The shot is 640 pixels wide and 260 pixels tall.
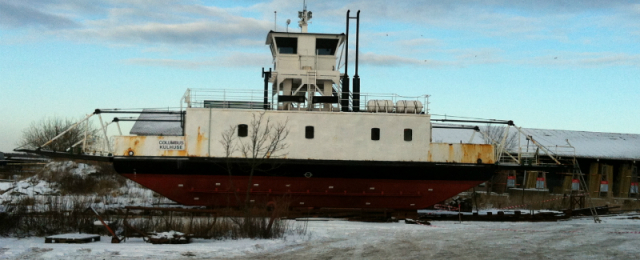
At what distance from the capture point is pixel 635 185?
39125 millimetres

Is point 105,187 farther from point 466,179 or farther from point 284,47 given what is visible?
point 466,179

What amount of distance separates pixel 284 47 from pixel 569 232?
1280 centimetres

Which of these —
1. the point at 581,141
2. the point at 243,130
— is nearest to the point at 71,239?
the point at 243,130

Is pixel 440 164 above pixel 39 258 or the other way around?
above

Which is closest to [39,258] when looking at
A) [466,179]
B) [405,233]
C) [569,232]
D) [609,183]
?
[405,233]

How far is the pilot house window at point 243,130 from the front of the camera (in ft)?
70.2

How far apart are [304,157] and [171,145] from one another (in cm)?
455

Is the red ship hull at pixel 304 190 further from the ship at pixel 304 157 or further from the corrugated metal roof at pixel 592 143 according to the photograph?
the corrugated metal roof at pixel 592 143

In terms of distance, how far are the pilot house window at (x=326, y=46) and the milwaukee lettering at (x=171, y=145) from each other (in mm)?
6850

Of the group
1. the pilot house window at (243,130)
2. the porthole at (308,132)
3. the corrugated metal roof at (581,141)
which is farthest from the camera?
the corrugated metal roof at (581,141)

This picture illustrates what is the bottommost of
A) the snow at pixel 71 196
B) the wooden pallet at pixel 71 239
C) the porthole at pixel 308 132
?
the snow at pixel 71 196

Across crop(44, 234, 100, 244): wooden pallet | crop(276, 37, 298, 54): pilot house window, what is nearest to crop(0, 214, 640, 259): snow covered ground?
crop(44, 234, 100, 244): wooden pallet

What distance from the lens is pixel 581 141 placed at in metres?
45.2

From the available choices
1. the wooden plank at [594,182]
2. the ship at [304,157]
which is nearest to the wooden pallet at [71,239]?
the ship at [304,157]
